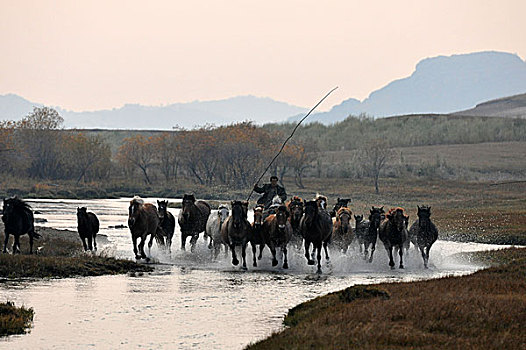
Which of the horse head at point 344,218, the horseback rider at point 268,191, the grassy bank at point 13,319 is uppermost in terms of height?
the horseback rider at point 268,191

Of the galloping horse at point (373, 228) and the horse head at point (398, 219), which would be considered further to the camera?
the galloping horse at point (373, 228)

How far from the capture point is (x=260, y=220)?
1054 inches

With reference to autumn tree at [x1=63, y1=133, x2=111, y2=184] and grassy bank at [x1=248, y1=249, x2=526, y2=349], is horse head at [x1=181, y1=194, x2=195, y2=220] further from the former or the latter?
autumn tree at [x1=63, y1=133, x2=111, y2=184]

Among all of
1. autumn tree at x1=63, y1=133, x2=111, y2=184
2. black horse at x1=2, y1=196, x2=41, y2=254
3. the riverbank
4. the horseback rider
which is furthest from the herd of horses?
autumn tree at x1=63, y1=133, x2=111, y2=184

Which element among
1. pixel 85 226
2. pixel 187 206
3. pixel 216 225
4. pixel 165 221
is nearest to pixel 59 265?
pixel 85 226

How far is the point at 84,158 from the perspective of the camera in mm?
104500

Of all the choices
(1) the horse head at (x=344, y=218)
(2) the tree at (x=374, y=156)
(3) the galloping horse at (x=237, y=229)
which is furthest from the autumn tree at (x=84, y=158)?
(3) the galloping horse at (x=237, y=229)

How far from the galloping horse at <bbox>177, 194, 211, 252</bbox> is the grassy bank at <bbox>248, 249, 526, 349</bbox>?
39.8 ft

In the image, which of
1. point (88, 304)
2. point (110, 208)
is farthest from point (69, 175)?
point (88, 304)

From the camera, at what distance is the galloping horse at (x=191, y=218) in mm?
30953

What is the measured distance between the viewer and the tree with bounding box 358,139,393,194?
96.6 m

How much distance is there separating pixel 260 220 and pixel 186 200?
499 cm

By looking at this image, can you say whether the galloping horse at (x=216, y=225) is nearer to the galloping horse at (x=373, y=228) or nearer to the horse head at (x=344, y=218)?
the horse head at (x=344, y=218)

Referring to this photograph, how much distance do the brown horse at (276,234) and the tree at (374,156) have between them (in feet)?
221
